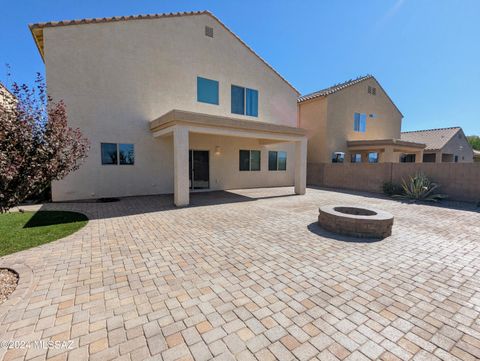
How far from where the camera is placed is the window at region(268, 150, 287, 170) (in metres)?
16.1

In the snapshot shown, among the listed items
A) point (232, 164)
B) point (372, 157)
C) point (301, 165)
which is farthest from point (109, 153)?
point (372, 157)

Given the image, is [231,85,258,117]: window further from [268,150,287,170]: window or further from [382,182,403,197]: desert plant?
[382,182,403,197]: desert plant

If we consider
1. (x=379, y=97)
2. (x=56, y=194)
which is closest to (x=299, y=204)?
(x=56, y=194)

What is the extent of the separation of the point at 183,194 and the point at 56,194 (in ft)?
19.7

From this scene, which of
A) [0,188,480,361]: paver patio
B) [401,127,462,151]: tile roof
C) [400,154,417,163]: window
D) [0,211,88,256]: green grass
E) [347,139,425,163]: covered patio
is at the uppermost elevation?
[401,127,462,151]: tile roof

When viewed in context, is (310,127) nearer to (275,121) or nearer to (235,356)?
(275,121)

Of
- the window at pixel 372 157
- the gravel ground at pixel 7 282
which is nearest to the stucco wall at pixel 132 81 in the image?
the gravel ground at pixel 7 282

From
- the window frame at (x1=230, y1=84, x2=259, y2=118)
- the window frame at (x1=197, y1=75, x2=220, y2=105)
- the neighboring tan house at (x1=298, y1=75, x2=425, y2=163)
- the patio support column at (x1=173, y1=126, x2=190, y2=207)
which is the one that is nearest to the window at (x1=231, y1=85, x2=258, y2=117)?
the window frame at (x1=230, y1=84, x2=259, y2=118)

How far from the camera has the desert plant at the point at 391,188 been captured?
12953 mm

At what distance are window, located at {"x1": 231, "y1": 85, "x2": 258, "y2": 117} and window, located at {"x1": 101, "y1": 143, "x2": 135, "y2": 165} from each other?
6581mm

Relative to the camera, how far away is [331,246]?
5.05 metres

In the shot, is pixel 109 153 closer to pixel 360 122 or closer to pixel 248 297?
pixel 248 297

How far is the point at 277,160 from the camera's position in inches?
645

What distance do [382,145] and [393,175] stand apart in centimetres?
509
